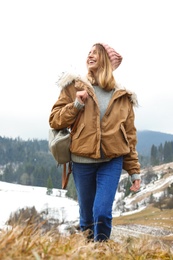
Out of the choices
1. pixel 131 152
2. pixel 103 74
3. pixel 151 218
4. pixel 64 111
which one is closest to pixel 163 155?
pixel 151 218

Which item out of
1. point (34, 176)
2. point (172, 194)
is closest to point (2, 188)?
point (34, 176)

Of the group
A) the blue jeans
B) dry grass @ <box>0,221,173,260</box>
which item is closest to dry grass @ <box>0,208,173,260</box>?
dry grass @ <box>0,221,173,260</box>

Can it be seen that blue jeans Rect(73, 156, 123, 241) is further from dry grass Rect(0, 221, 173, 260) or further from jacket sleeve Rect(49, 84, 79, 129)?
dry grass Rect(0, 221, 173, 260)

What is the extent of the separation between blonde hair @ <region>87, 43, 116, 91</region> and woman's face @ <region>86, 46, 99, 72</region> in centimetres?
4

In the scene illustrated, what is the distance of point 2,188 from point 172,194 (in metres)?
89.7

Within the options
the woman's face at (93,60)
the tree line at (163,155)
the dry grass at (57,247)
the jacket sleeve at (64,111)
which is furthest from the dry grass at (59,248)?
the tree line at (163,155)

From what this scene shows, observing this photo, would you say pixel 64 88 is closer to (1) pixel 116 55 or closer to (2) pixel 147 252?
(1) pixel 116 55

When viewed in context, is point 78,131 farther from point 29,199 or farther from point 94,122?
point 29,199

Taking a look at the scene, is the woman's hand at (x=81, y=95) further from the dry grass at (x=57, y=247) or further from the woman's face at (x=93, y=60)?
the dry grass at (x=57, y=247)

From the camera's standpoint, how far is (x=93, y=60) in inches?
194

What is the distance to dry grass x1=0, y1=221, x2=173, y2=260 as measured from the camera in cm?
232

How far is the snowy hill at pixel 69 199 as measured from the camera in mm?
111506

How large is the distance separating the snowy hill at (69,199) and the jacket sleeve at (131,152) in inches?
3651

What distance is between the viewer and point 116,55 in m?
4.91
